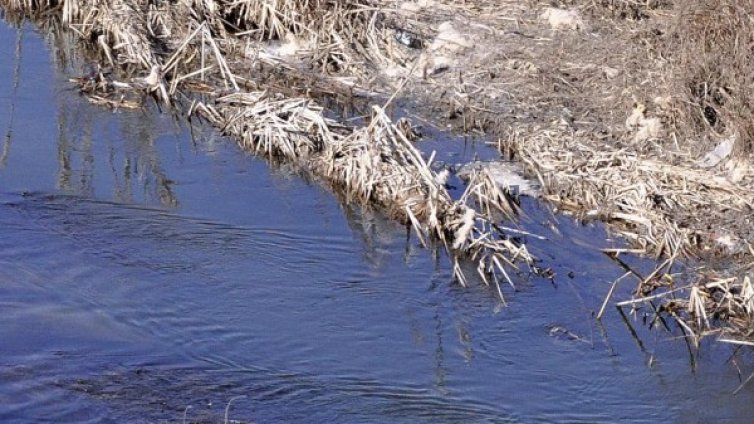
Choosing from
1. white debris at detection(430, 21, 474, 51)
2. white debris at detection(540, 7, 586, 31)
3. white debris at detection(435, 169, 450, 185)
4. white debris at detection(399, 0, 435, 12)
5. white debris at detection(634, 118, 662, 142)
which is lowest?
white debris at detection(435, 169, 450, 185)

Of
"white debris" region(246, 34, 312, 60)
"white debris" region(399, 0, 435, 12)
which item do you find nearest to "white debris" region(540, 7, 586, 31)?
"white debris" region(399, 0, 435, 12)

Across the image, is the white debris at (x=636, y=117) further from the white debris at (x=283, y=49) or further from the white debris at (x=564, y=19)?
the white debris at (x=283, y=49)

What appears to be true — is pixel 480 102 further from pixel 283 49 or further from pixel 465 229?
pixel 465 229

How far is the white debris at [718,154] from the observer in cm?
952

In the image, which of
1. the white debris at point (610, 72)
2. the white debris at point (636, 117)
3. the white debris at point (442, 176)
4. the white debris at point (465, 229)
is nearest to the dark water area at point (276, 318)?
the white debris at point (465, 229)

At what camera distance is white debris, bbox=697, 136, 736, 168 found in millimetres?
9516

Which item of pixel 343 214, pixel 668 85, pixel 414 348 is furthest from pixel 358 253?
pixel 668 85

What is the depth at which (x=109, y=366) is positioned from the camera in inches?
269

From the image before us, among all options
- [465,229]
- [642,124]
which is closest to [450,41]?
[642,124]

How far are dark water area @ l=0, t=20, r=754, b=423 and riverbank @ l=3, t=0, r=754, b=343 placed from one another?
0.98 feet

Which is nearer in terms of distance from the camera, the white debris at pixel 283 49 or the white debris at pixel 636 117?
the white debris at pixel 636 117

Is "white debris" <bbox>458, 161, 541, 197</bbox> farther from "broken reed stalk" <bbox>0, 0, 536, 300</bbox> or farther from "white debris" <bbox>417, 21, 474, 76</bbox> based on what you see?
"white debris" <bbox>417, 21, 474, 76</bbox>

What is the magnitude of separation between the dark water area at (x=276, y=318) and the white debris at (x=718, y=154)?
50.7 inches

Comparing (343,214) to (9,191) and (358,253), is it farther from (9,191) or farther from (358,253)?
(9,191)
